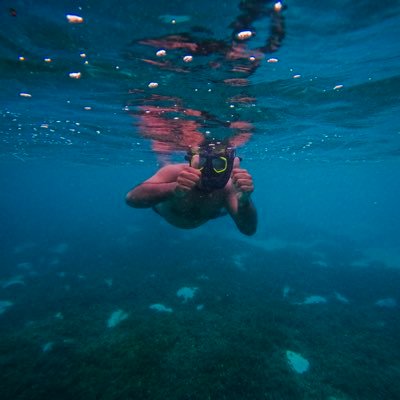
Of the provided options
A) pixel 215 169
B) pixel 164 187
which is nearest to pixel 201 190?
pixel 215 169

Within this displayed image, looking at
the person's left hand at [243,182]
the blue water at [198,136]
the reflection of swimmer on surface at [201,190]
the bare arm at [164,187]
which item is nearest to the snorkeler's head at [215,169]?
the reflection of swimmer on surface at [201,190]

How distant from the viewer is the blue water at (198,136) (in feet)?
22.4

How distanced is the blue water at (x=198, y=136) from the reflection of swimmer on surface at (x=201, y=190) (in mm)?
3966

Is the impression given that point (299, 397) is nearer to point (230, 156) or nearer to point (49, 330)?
point (230, 156)

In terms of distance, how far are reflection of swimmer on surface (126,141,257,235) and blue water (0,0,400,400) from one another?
397 centimetres

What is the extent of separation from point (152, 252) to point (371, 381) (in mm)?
18801

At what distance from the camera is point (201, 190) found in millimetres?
4613

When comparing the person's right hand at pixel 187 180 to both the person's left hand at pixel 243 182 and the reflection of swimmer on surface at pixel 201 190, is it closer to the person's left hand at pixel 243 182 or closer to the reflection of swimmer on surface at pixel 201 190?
the reflection of swimmer on surface at pixel 201 190

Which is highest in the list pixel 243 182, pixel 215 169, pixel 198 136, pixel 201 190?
pixel 198 136

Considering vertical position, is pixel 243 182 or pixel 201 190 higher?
pixel 243 182

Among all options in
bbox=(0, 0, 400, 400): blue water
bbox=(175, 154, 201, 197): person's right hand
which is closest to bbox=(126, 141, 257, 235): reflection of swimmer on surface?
bbox=(175, 154, 201, 197): person's right hand

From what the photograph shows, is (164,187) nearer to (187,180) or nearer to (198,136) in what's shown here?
(187,180)

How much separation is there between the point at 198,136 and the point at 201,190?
1292 cm

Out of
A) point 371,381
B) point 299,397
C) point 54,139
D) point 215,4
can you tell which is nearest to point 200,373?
point 299,397
